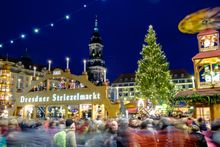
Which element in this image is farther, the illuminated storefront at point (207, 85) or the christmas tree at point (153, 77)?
the christmas tree at point (153, 77)

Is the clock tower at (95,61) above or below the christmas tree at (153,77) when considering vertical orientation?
above

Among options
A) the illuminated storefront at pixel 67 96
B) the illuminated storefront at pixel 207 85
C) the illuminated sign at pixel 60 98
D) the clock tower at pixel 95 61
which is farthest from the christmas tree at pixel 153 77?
the clock tower at pixel 95 61

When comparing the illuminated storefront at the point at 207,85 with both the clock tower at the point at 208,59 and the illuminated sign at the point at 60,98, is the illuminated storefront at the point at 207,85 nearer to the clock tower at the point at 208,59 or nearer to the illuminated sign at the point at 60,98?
the clock tower at the point at 208,59

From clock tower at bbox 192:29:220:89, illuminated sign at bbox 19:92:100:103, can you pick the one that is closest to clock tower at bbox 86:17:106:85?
illuminated sign at bbox 19:92:100:103

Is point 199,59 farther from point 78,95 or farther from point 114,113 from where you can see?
point 78,95

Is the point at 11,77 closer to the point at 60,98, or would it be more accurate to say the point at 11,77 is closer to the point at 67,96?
the point at 60,98

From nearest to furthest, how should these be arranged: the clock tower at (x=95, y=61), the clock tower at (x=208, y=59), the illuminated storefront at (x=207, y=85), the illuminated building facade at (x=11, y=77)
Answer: the illuminated storefront at (x=207, y=85)
the clock tower at (x=208, y=59)
the illuminated building facade at (x=11, y=77)
the clock tower at (x=95, y=61)

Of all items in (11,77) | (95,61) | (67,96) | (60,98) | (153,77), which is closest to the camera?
(67,96)

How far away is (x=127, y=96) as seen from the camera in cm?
10381

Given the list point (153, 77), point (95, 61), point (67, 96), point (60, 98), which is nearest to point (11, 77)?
point (95, 61)

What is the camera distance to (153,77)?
3428cm

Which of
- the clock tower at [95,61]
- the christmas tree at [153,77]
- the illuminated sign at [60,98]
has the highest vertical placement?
the clock tower at [95,61]

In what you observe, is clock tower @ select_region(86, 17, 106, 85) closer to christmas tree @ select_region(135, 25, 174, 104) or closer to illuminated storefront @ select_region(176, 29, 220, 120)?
christmas tree @ select_region(135, 25, 174, 104)

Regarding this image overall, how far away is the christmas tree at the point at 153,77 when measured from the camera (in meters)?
34.0
